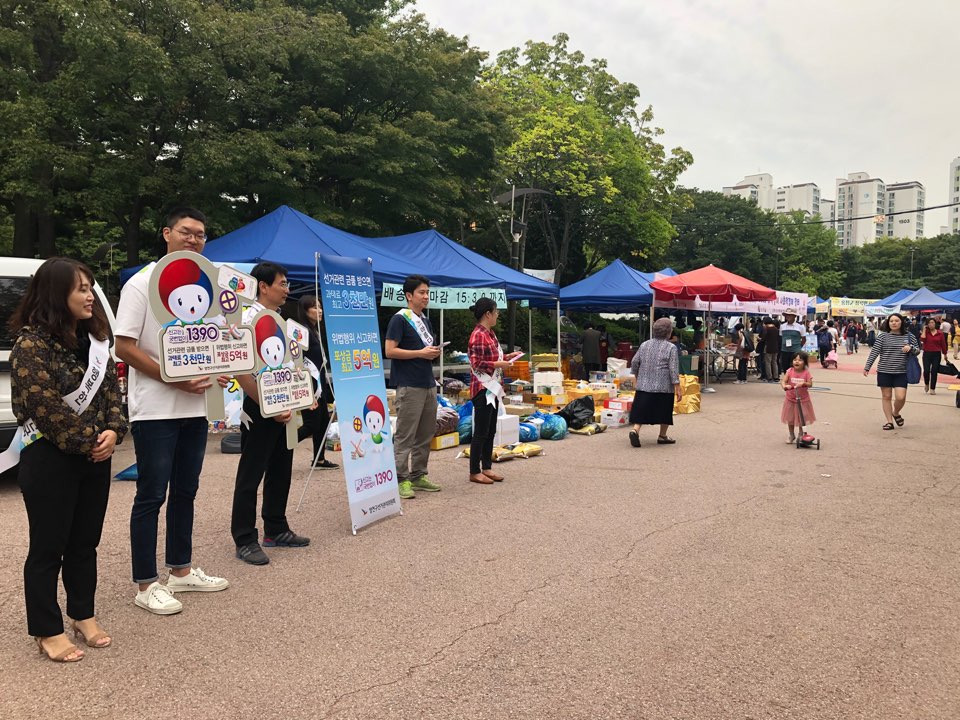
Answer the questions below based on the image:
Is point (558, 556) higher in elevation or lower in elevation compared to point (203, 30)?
lower

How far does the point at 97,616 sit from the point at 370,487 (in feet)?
6.65

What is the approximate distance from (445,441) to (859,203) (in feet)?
418

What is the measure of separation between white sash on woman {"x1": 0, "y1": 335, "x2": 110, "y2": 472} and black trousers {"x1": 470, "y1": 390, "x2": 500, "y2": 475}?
3.85 meters

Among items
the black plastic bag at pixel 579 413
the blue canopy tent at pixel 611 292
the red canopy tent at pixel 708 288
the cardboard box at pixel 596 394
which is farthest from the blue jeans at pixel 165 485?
the red canopy tent at pixel 708 288

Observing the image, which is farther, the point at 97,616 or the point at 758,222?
the point at 758,222

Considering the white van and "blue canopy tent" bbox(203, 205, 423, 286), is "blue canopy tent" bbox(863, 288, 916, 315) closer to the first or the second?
"blue canopy tent" bbox(203, 205, 423, 286)

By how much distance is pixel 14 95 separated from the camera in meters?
11.2

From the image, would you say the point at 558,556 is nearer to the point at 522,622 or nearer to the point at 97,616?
the point at 522,622

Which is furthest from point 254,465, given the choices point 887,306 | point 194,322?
point 887,306

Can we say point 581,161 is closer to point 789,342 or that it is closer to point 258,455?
point 789,342

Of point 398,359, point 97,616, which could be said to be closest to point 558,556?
point 398,359

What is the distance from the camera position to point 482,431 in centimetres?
652

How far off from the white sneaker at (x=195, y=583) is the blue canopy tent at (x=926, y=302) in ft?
112

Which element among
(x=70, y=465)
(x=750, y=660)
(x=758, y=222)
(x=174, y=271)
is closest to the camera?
(x=70, y=465)
